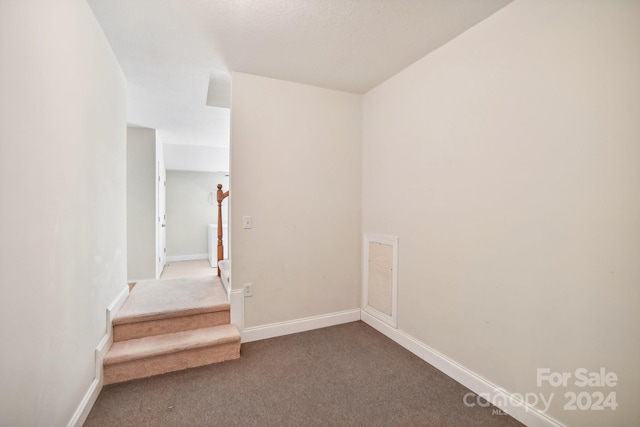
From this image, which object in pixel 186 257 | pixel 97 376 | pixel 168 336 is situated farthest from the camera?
pixel 186 257

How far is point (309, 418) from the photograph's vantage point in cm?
158

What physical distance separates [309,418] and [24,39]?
2.15 metres

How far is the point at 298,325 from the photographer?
2650 millimetres

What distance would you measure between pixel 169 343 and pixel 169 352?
77 mm

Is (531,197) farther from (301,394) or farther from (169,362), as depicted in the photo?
(169,362)

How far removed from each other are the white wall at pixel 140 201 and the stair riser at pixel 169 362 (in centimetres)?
246

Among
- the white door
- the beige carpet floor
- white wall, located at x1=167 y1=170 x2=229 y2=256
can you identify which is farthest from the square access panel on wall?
white wall, located at x1=167 y1=170 x2=229 y2=256

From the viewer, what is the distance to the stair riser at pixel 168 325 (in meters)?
2.14

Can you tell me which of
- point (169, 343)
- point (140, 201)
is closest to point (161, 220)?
point (140, 201)

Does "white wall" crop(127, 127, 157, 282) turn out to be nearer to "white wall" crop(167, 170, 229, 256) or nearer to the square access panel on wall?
"white wall" crop(167, 170, 229, 256)

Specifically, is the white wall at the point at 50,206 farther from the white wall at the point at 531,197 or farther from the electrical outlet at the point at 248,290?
the white wall at the point at 531,197

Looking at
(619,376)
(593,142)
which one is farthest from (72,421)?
(593,142)

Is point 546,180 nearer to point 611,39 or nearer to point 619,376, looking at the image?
point 611,39

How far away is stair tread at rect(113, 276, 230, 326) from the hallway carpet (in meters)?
0.45
